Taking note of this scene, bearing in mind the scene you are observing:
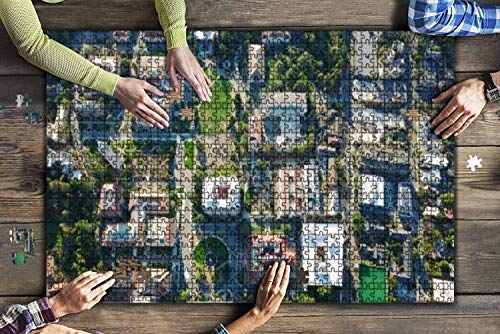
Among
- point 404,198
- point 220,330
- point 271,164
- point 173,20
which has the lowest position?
point 220,330

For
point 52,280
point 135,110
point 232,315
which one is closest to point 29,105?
point 135,110

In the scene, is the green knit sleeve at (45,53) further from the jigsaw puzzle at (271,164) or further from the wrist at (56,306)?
the wrist at (56,306)

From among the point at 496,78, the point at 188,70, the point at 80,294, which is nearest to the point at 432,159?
the point at 496,78

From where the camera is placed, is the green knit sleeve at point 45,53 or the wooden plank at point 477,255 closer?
the green knit sleeve at point 45,53

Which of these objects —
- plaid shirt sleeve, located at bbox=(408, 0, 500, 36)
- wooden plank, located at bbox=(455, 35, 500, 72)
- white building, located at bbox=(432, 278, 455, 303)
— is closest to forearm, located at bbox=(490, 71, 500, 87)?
wooden plank, located at bbox=(455, 35, 500, 72)

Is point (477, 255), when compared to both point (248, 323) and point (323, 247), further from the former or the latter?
point (248, 323)

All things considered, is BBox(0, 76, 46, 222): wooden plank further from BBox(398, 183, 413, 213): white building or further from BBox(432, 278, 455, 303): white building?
BBox(432, 278, 455, 303): white building

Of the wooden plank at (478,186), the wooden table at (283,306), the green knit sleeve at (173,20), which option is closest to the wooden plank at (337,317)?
the wooden table at (283,306)
